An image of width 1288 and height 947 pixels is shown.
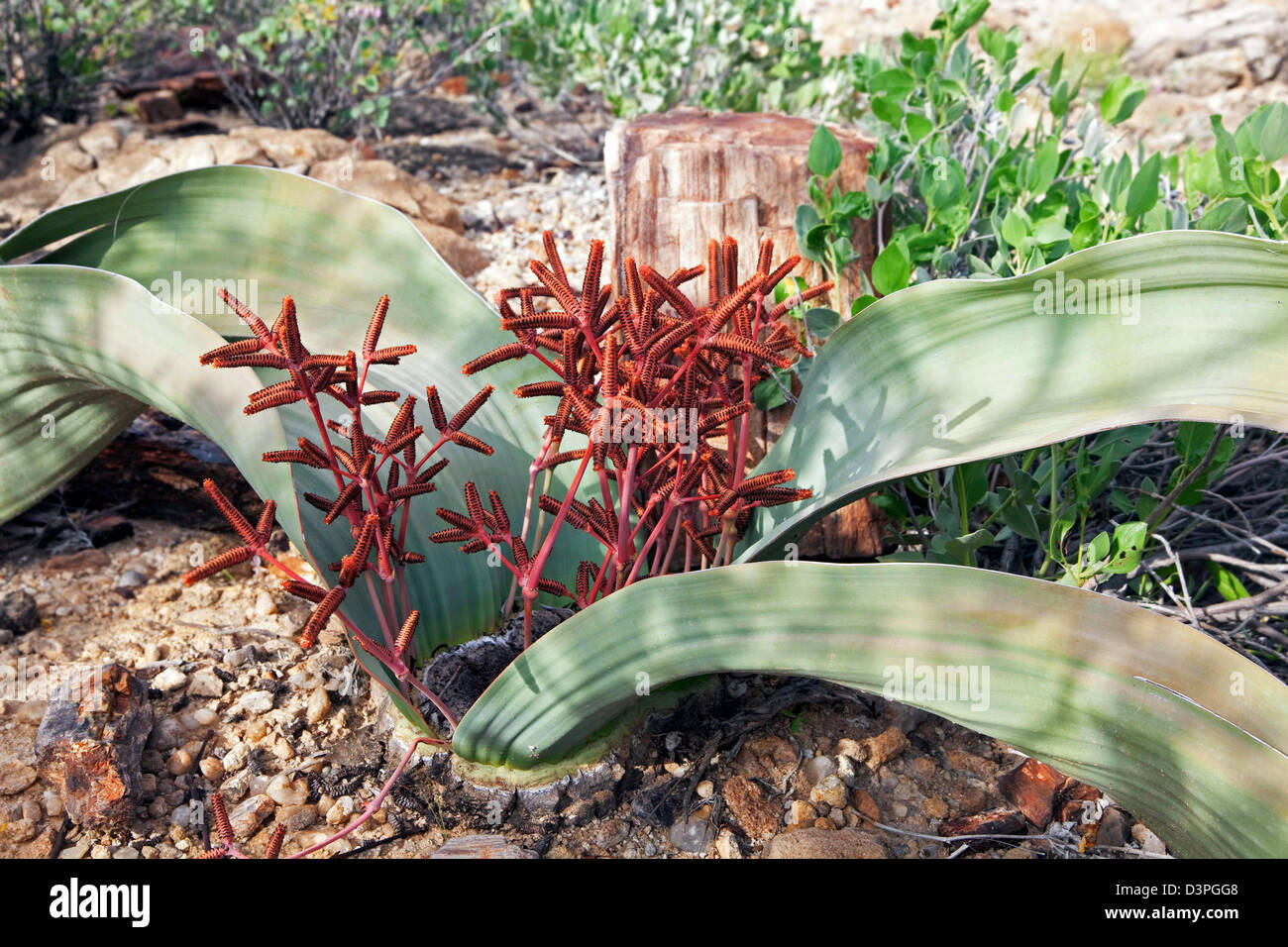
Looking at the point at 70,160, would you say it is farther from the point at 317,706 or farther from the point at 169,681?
the point at 317,706

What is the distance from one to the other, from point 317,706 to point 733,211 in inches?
40.7

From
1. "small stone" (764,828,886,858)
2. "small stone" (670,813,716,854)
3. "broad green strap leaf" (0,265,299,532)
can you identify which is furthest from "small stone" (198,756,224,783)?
"small stone" (764,828,886,858)

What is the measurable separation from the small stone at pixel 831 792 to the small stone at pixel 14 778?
105 centimetres

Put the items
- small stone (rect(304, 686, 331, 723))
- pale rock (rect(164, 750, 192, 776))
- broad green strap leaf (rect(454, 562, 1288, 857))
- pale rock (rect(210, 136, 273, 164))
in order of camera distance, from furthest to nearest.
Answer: pale rock (rect(210, 136, 273, 164)) < small stone (rect(304, 686, 331, 723)) < pale rock (rect(164, 750, 192, 776)) < broad green strap leaf (rect(454, 562, 1288, 857))

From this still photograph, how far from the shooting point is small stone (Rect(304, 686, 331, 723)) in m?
1.44

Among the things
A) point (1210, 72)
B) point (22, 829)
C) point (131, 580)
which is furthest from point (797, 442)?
point (1210, 72)

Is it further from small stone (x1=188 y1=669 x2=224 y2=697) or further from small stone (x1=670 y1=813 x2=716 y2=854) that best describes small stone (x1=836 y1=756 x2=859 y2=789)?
small stone (x1=188 y1=669 x2=224 y2=697)

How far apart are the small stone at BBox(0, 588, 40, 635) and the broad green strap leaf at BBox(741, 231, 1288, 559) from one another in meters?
1.23

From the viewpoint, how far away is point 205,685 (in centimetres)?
148

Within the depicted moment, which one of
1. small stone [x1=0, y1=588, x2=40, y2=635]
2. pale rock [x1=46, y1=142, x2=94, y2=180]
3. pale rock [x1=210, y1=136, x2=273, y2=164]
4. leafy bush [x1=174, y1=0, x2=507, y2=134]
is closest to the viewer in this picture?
small stone [x1=0, y1=588, x2=40, y2=635]

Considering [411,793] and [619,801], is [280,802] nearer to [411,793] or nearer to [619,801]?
[411,793]

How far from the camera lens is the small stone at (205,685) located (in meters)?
1.47

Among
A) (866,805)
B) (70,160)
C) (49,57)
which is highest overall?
(49,57)

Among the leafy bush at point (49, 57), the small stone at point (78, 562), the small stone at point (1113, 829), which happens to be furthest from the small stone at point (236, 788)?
the leafy bush at point (49, 57)
